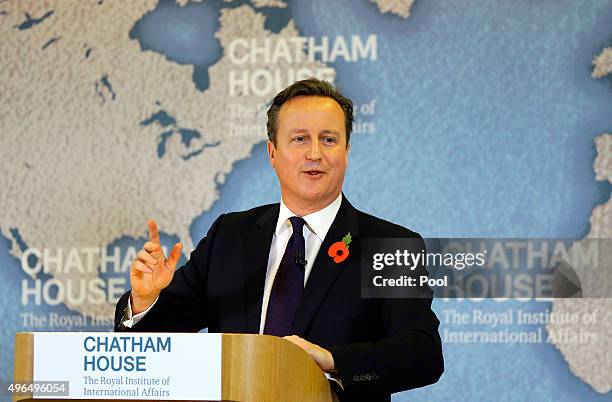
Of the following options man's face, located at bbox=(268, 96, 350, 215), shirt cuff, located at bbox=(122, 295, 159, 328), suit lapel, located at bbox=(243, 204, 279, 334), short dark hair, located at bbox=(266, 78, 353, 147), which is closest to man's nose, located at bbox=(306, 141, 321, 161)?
man's face, located at bbox=(268, 96, 350, 215)

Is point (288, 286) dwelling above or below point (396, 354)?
above

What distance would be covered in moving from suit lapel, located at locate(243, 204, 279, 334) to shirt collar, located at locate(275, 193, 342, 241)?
2 centimetres

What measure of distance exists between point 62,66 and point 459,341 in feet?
6.84

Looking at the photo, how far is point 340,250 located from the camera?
8.76ft

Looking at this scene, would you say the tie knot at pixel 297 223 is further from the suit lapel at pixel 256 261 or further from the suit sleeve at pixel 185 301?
the suit sleeve at pixel 185 301

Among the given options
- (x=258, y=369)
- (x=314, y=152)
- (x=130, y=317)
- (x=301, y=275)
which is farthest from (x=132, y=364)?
(x=314, y=152)

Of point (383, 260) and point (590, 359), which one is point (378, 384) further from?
point (590, 359)

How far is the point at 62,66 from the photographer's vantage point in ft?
13.3

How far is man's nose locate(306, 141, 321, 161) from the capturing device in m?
2.73

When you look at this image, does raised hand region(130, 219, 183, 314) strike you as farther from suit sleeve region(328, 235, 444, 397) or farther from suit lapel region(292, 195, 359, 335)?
suit sleeve region(328, 235, 444, 397)

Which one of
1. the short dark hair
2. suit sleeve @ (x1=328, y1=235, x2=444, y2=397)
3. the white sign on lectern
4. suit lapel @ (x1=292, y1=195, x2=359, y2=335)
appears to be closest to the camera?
the white sign on lectern

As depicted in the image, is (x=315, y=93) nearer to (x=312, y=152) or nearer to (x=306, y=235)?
(x=312, y=152)

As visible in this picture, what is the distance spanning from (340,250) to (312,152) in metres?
0.31

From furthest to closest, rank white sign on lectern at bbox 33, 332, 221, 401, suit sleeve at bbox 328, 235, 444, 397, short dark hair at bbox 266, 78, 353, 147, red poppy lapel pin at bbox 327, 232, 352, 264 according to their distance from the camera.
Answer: short dark hair at bbox 266, 78, 353, 147 < red poppy lapel pin at bbox 327, 232, 352, 264 < suit sleeve at bbox 328, 235, 444, 397 < white sign on lectern at bbox 33, 332, 221, 401
